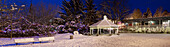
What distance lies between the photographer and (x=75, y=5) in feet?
82.7

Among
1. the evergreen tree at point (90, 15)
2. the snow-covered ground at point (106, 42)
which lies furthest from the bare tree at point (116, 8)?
the snow-covered ground at point (106, 42)

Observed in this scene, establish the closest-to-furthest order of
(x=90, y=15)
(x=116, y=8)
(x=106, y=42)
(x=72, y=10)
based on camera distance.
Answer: (x=106, y=42)
(x=72, y=10)
(x=90, y=15)
(x=116, y=8)

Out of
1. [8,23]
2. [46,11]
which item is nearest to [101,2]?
[46,11]

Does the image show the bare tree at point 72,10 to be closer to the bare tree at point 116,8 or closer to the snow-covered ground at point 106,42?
the snow-covered ground at point 106,42

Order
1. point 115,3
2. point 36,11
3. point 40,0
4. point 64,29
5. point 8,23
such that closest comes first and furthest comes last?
point 8,23 → point 64,29 → point 36,11 → point 40,0 → point 115,3

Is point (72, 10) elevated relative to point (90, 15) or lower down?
elevated

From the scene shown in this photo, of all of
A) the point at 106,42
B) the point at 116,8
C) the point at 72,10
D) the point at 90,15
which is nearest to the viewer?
the point at 106,42

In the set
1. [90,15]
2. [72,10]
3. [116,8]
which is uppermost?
[116,8]

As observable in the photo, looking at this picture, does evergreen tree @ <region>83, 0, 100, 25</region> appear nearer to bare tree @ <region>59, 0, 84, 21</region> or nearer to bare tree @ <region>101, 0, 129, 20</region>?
bare tree @ <region>59, 0, 84, 21</region>

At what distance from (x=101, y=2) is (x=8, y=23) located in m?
25.3

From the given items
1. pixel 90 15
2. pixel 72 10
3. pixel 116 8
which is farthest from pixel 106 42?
pixel 116 8

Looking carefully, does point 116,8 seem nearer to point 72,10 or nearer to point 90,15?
point 90,15

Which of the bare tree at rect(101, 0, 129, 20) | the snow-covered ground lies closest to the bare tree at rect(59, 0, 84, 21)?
the snow-covered ground

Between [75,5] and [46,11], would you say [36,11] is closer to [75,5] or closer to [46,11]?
[46,11]
